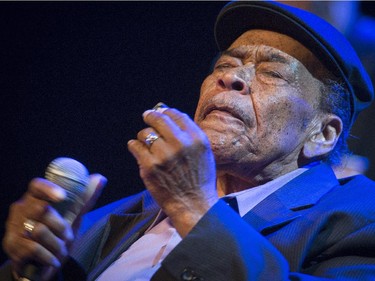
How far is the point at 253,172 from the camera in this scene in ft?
5.68

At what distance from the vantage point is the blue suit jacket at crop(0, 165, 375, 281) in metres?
1.10

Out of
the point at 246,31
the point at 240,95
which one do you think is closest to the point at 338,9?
the point at 246,31

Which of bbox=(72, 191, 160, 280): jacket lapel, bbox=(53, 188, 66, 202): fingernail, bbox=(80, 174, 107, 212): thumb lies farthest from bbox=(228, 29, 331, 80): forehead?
bbox=(53, 188, 66, 202): fingernail

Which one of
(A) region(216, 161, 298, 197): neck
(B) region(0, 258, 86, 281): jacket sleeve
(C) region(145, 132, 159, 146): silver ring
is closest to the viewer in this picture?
(C) region(145, 132, 159, 146): silver ring

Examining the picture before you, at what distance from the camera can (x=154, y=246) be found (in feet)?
4.93

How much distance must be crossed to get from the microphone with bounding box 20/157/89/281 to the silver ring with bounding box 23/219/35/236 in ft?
0.24

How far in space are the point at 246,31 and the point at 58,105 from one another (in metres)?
1.06

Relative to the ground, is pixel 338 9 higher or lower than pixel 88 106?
higher

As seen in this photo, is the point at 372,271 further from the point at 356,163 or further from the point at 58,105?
the point at 58,105

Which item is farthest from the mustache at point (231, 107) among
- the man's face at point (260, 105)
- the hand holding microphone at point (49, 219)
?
the hand holding microphone at point (49, 219)

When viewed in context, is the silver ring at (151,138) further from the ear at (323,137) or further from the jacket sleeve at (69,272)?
the ear at (323,137)

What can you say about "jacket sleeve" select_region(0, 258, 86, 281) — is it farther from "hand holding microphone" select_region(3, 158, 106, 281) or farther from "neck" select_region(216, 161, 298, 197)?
"neck" select_region(216, 161, 298, 197)

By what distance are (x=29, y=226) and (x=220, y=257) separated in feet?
1.51

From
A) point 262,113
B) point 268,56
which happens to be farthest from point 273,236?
point 268,56
